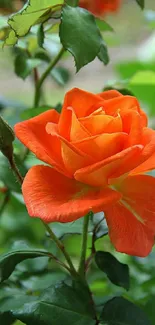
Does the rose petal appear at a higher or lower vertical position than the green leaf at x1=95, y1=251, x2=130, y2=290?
higher

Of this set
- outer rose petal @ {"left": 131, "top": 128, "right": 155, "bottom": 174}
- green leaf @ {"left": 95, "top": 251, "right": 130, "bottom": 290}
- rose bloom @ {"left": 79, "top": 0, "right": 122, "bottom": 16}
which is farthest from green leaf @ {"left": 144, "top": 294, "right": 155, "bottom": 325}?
rose bloom @ {"left": 79, "top": 0, "right": 122, "bottom": 16}

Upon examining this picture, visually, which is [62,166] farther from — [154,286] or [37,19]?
[154,286]

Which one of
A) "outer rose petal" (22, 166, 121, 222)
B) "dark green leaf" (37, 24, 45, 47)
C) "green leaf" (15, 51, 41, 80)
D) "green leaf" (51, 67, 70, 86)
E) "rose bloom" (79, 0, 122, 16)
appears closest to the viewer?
"outer rose petal" (22, 166, 121, 222)

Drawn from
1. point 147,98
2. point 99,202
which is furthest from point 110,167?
point 147,98

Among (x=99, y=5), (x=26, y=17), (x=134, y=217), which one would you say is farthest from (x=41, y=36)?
(x=99, y=5)

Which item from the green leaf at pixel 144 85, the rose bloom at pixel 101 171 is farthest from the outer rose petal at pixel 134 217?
the green leaf at pixel 144 85

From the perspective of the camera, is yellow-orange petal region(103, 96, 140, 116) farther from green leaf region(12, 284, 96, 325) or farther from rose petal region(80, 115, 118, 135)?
green leaf region(12, 284, 96, 325)

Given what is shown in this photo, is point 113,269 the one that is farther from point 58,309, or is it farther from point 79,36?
point 79,36
